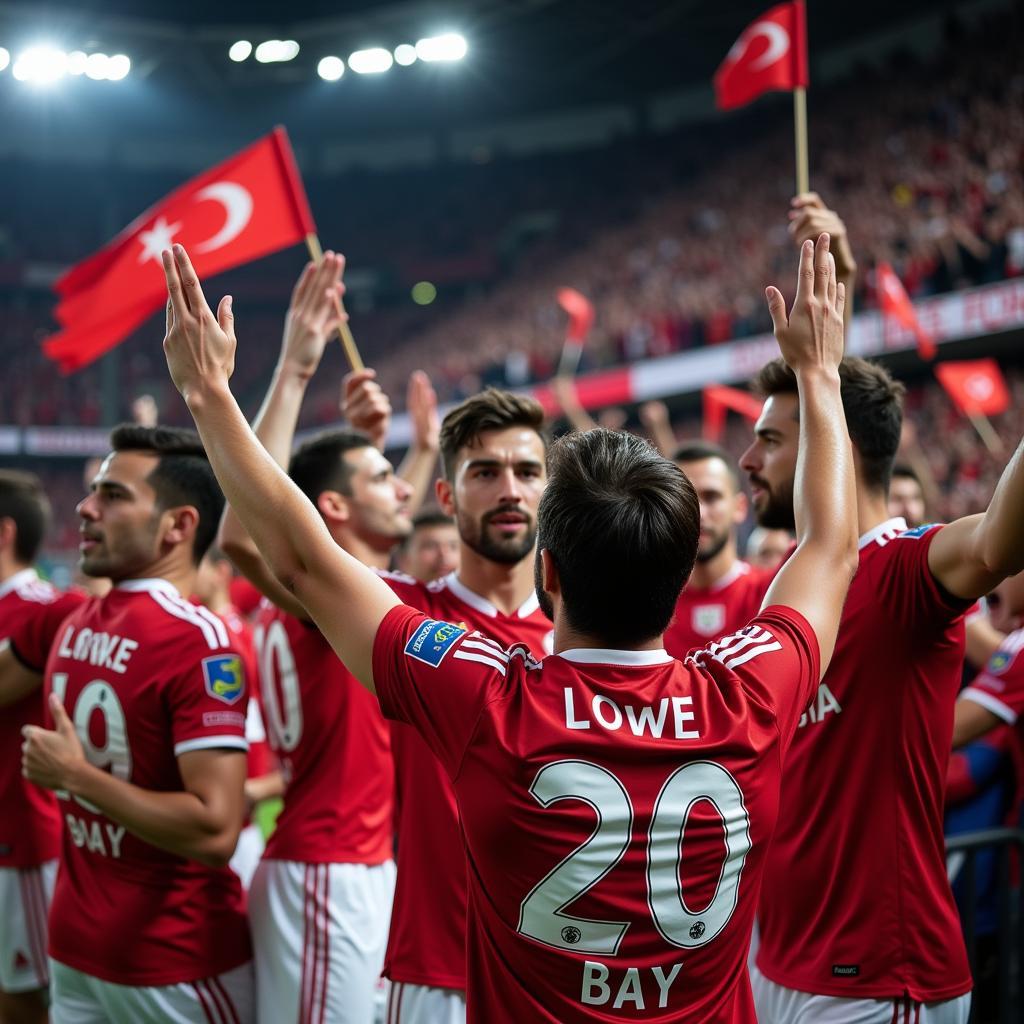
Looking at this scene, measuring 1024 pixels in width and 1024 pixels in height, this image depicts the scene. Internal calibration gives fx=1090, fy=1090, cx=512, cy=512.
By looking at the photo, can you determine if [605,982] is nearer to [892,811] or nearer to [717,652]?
[717,652]

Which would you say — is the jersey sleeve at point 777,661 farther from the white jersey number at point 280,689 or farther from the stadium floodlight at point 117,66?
the stadium floodlight at point 117,66

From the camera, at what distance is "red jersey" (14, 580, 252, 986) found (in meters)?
2.90

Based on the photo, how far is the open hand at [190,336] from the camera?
2.03m

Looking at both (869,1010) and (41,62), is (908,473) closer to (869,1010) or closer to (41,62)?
(869,1010)

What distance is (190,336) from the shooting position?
6.69ft

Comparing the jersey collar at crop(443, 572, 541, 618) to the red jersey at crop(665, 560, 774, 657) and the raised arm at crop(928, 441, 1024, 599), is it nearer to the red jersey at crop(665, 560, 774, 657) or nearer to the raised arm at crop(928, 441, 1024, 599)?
the raised arm at crop(928, 441, 1024, 599)

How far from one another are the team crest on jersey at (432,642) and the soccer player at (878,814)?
A: 1.14 metres

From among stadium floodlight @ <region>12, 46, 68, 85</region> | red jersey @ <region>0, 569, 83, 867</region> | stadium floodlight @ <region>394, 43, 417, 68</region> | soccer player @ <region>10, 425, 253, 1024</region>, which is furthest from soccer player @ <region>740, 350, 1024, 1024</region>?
stadium floodlight @ <region>12, 46, 68, 85</region>

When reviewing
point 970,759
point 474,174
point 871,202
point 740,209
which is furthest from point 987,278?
point 474,174

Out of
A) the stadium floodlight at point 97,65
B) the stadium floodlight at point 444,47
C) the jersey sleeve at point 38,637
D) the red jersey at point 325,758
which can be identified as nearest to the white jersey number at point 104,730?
the red jersey at point 325,758

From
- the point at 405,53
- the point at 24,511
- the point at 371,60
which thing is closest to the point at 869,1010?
the point at 24,511

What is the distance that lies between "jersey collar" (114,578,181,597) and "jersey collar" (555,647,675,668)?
1700mm

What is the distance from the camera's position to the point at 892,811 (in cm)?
251

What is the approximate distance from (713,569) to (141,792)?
9.64 feet
